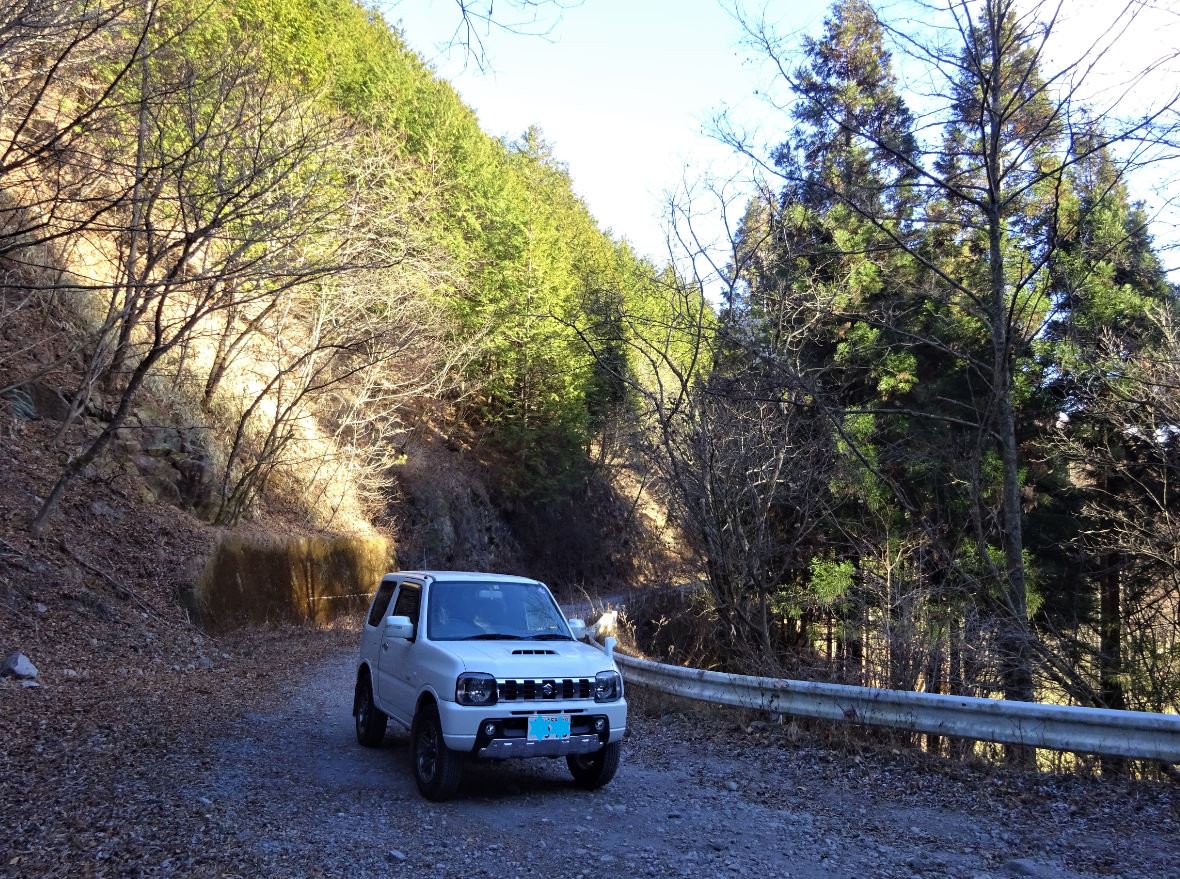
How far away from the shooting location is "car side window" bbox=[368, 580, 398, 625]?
8.85m

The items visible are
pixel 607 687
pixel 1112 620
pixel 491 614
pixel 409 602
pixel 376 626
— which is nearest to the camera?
pixel 607 687

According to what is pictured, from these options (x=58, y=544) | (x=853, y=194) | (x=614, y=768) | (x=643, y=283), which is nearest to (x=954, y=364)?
(x=643, y=283)

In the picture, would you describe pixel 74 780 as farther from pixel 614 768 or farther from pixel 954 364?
pixel 954 364

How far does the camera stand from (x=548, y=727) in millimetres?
6652

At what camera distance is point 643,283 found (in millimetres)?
15656

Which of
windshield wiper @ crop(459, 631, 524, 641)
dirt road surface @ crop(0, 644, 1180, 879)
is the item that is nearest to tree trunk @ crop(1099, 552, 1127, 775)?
dirt road surface @ crop(0, 644, 1180, 879)

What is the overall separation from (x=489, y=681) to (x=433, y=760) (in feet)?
2.68

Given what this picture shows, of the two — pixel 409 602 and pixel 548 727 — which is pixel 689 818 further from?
pixel 409 602

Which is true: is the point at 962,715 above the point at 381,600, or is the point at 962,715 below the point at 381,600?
below

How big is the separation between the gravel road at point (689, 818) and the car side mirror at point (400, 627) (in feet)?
3.92

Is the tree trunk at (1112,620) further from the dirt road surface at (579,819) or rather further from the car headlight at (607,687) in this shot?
the car headlight at (607,687)

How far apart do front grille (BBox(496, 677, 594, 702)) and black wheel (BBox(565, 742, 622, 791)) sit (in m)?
0.52

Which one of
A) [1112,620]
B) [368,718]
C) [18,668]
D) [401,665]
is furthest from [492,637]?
[1112,620]

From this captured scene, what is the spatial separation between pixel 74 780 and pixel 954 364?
56.7 ft
